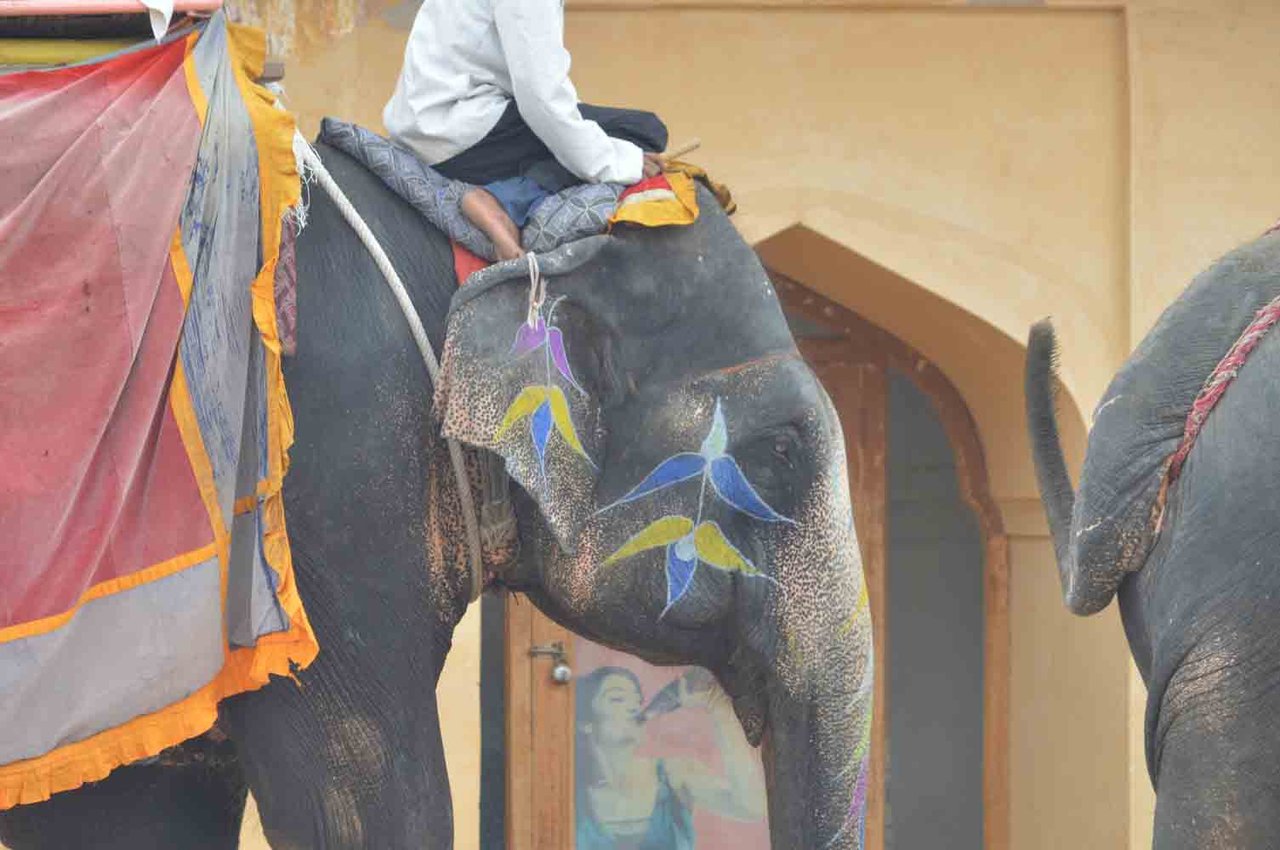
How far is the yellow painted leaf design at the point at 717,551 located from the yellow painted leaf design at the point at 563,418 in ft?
0.71

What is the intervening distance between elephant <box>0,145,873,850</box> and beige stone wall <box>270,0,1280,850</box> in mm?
2843

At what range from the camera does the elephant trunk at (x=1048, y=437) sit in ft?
10.5

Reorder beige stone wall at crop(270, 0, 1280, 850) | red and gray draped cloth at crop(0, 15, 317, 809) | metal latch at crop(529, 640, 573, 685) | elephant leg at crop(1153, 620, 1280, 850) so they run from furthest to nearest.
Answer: metal latch at crop(529, 640, 573, 685) → beige stone wall at crop(270, 0, 1280, 850) → red and gray draped cloth at crop(0, 15, 317, 809) → elephant leg at crop(1153, 620, 1280, 850)

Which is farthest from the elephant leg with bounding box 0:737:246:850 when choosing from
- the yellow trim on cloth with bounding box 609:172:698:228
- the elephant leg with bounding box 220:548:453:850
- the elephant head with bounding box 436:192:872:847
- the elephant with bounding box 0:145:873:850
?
the yellow trim on cloth with bounding box 609:172:698:228

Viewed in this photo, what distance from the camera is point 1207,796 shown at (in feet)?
8.96

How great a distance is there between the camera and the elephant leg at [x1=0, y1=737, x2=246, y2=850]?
3.35 meters

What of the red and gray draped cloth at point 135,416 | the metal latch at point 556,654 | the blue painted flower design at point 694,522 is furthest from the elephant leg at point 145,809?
the metal latch at point 556,654

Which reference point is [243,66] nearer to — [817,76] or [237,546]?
[237,546]

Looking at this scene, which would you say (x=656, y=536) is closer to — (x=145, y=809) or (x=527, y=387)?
(x=527, y=387)

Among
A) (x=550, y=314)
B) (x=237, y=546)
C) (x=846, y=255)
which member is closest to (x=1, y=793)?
(x=237, y=546)

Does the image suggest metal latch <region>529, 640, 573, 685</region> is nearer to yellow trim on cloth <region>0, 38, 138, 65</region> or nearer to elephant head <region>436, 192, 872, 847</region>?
elephant head <region>436, 192, 872, 847</region>

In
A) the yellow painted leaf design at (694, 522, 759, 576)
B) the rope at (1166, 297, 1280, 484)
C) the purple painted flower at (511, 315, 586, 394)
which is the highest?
the purple painted flower at (511, 315, 586, 394)

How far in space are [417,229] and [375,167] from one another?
0.11m

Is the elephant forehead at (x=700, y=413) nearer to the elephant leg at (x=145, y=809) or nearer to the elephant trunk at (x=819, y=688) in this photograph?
the elephant trunk at (x=819, y=688)
